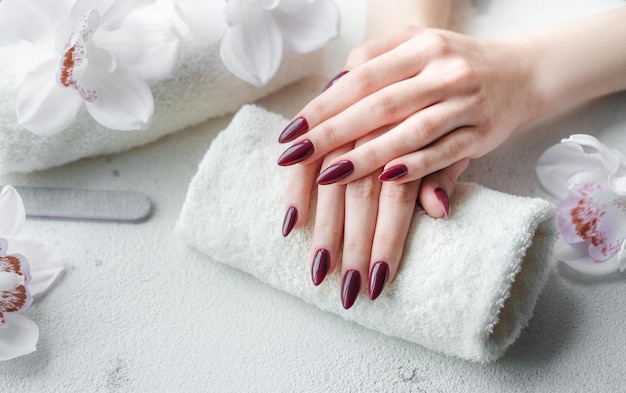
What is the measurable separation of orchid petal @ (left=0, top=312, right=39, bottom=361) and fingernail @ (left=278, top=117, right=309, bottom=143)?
1.15 ft

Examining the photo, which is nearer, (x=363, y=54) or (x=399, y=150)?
(x=399, y=150)

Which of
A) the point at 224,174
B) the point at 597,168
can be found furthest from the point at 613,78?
the point at 224,174

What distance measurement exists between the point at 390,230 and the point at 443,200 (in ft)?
0.23

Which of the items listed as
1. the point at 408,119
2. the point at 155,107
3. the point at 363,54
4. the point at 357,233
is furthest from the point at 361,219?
the point at 155,107

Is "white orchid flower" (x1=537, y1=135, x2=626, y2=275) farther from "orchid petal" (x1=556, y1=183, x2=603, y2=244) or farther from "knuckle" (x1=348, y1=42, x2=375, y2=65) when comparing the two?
"knuckle" (x1=348, y1=42, x2=375, y2=65)

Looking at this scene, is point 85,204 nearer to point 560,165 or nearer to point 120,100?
point 120,100

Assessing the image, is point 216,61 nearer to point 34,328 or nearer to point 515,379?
point 34,328

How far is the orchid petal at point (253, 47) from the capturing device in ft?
3.05

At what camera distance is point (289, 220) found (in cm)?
82

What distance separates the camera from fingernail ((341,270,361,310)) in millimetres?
789

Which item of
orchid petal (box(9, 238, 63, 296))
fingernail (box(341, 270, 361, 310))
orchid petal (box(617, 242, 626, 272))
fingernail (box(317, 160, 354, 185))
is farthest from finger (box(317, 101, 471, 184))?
orchid petal (box(9, 238, 63, 296))

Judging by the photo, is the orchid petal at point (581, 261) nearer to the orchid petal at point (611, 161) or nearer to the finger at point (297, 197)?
the orchid petal at point (611, 161)

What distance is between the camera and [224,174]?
34.2 inches

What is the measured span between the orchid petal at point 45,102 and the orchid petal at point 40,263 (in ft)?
0.44
